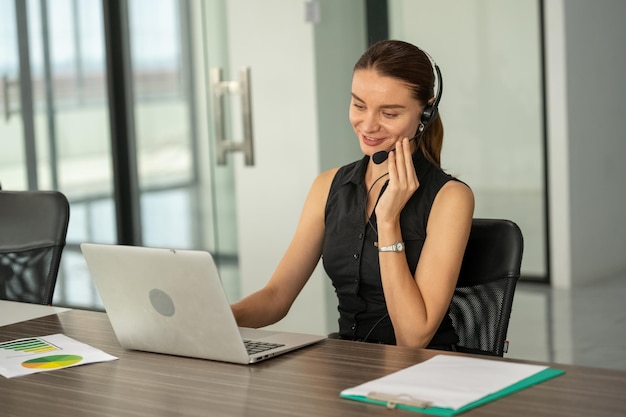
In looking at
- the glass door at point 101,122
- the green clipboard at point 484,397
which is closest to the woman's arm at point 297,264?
the green clipboard at point 484,397

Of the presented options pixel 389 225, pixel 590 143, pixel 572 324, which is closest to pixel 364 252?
pixel 389 225

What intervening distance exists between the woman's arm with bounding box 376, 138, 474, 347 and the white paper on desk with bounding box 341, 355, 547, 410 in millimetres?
386

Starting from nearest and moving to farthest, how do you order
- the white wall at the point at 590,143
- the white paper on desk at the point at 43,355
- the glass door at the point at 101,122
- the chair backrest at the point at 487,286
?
1. the white paper on desk at the point at 43,355
2. the chair backrest at the point at 487,286
3. the white wall at the point at 590,143
4. the glass door at the point at 101,122

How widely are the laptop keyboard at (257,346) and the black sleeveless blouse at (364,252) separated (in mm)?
455

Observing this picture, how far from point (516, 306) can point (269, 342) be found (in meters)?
3.21

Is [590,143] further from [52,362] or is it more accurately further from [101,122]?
[52,362]

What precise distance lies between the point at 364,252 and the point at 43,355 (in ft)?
2.56

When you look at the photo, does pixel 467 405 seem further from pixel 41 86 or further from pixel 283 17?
pixel 41 86

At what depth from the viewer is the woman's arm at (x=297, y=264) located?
2.40 metres

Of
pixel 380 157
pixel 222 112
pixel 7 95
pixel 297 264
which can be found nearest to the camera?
pixel 380 157

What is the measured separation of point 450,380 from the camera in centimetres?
160

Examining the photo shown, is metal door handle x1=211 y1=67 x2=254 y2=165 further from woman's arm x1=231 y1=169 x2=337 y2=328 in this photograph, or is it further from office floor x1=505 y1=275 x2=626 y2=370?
woman's arm x1=231 y1=169 x2=337 y2=328

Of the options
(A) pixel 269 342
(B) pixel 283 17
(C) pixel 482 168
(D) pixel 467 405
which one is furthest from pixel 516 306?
(D) pixel 467 405

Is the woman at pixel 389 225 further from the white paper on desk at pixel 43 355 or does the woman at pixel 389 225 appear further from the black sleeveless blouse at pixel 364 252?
the white paper on desk at pixel 43 355
